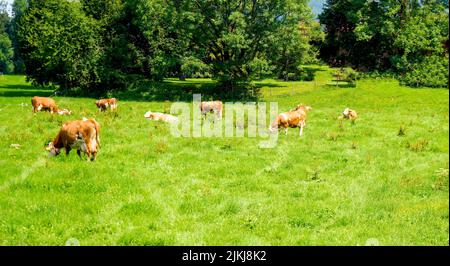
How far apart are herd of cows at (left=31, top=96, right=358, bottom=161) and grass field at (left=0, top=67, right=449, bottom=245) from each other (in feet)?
2.12

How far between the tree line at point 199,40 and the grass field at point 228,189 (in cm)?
2366

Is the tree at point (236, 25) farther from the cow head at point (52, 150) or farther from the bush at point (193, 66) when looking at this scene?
the cow head at point (52, 150)

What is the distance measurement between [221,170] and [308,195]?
3789mm

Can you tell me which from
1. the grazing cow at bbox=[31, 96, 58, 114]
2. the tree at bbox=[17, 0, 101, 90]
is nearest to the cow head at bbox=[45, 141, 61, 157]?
the grazing cow at bbox=[31, 96, 58, 114]

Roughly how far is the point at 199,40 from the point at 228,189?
35.7m

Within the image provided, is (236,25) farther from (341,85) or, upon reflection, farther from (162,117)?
(162,117)

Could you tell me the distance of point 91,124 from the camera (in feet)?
54.6

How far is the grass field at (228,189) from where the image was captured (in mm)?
10297

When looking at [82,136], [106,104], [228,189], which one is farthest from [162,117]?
[228,189]

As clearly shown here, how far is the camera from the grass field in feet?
33.8

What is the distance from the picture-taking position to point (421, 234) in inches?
406

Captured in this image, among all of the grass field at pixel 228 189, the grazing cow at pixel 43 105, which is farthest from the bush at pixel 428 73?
the grazing cow at pixel 43 105

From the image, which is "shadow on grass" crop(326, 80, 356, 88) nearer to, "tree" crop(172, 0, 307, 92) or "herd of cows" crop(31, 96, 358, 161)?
"tree" crop(172, 0, 307, 92)
